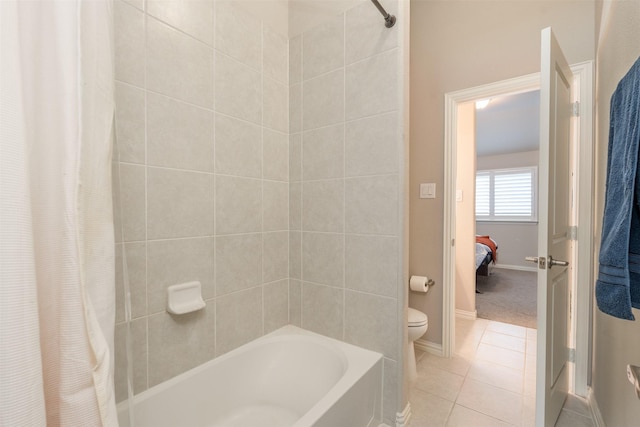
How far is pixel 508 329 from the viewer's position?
2715 millimetres

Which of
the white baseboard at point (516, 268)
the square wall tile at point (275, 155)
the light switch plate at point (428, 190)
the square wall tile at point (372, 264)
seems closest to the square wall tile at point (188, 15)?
the square wall tile at point (275, 155)

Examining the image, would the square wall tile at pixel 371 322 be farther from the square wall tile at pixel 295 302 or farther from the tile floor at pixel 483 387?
the tile floor at pixel 483 387

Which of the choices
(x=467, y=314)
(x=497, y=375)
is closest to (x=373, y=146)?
(x=497, y=375)

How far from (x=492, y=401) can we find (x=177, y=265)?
1.95 meters

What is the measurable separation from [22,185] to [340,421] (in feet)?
4.10

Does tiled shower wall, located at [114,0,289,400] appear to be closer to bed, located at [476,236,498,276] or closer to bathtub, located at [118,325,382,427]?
bathtub, located at [118,325,382,427]

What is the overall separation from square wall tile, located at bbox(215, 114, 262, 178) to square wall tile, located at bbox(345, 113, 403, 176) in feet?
1.65

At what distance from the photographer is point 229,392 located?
1.40 m

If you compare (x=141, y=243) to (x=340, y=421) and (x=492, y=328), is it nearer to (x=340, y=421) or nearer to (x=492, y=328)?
(x=340, y=421)

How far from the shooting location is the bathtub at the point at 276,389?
1145 mm

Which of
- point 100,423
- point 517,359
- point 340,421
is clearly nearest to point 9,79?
point 100,423

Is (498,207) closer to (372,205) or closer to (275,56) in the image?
(372,205)

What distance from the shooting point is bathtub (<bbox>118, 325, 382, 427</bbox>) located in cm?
114

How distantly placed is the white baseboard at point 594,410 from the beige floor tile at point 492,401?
1.09ft
